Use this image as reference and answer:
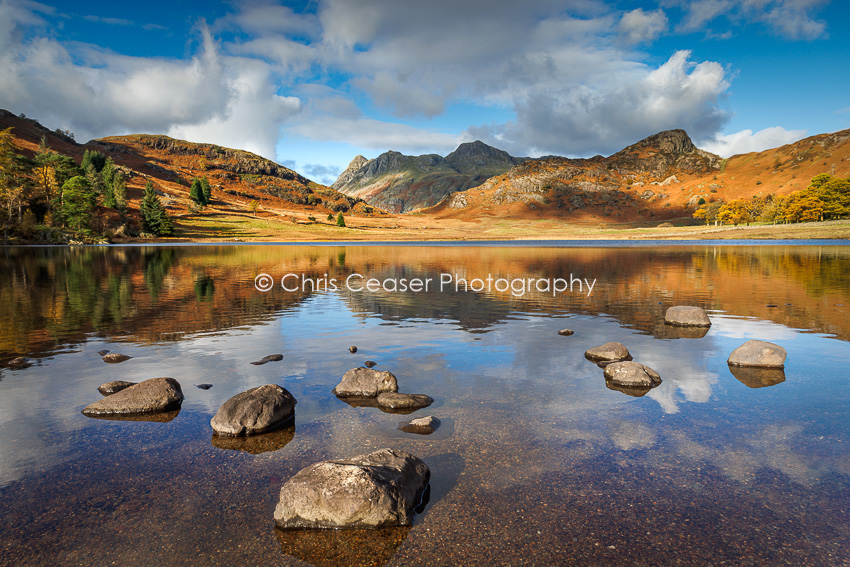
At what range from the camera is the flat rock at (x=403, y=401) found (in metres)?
12.0

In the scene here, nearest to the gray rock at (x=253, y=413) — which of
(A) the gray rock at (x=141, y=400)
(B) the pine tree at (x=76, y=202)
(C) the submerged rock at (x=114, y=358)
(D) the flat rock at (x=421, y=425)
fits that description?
(A) the gray rock at (x=141, y=400)

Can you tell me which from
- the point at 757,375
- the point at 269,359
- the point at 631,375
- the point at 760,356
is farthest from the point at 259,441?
the point at 760,356

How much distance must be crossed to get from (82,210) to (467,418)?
451 feet

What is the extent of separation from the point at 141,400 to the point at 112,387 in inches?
77.8

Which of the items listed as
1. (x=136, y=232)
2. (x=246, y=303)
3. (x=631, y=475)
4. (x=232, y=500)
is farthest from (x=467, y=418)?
(x=136, y=232)

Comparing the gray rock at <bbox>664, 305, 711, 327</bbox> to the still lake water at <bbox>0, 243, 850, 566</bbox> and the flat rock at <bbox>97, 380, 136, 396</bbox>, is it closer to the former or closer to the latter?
the still lake water at <bbox>0, 243, 850, 566</bbox>

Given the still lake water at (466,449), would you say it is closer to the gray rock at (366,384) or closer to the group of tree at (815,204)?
the gray rock at (366,384)

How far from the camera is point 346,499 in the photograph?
23.5ft

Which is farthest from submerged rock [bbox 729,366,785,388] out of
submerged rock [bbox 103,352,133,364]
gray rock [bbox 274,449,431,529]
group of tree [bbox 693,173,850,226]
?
group of tree [bbox 693,173,850,226]

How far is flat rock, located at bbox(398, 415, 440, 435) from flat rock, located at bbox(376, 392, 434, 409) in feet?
3.29

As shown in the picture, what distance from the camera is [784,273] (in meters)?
45.1

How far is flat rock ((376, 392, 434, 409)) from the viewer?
12.0 meters

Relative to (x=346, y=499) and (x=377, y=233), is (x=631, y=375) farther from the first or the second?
(x=377, y=233)

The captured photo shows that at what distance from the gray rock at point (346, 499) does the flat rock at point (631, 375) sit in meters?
8.86
